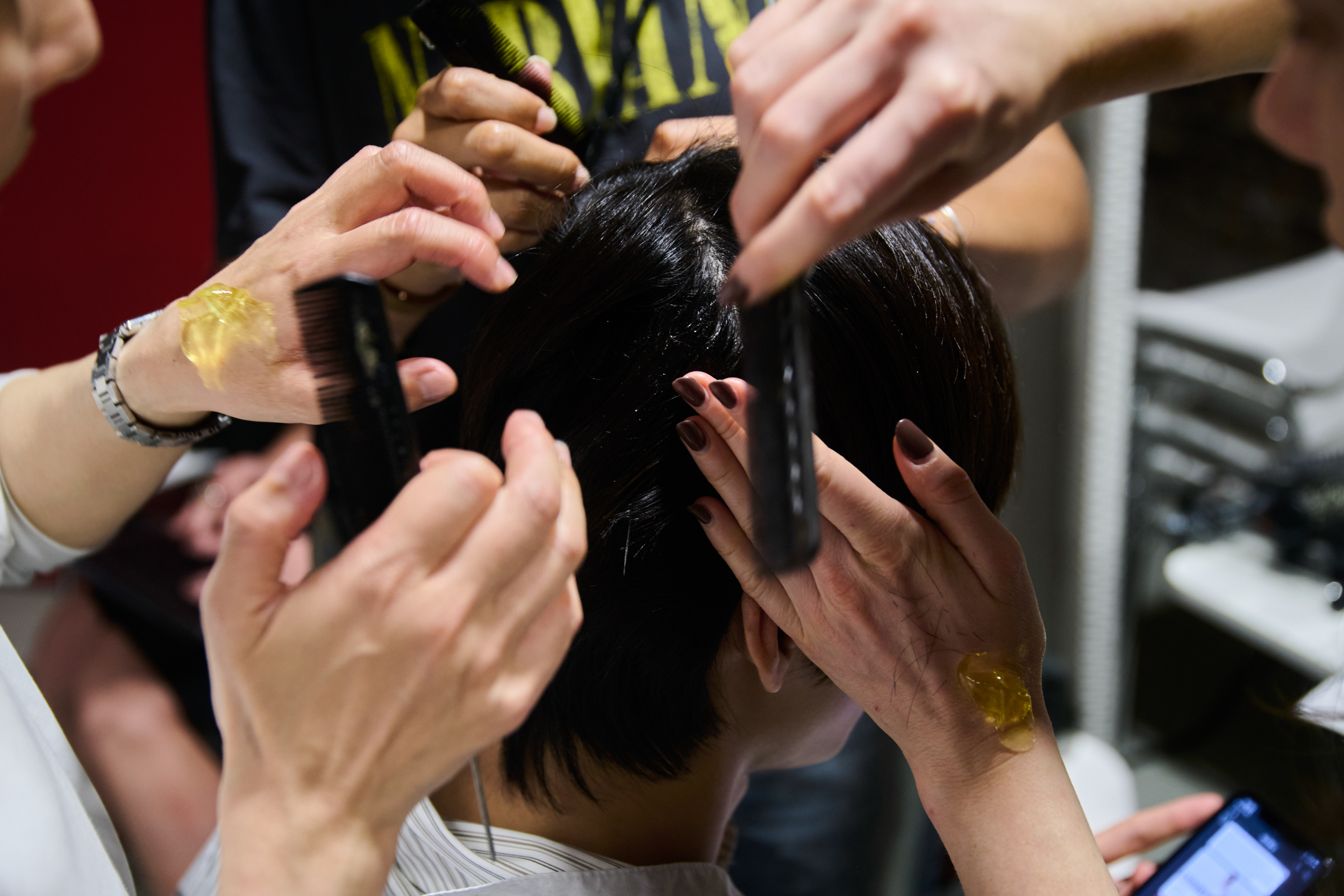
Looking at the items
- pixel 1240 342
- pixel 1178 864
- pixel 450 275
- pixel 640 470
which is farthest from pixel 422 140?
Result: pixel 1240 342

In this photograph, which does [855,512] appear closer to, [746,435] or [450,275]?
[746,435]

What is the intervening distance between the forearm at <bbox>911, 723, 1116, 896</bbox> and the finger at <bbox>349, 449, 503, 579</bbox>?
0.35m

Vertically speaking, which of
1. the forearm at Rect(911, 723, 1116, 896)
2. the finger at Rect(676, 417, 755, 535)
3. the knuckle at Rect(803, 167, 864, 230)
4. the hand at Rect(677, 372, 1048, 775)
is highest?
the knuckle at Rect(803, 167, 864, 230)

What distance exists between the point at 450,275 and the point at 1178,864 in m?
0.80

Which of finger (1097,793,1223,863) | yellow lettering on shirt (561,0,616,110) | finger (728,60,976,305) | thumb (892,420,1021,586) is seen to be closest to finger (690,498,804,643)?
thumb (892,420,1021,586)

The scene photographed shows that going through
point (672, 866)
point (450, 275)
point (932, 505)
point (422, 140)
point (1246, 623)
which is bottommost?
point (1246, 623)

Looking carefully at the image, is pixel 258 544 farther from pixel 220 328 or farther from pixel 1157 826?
pixel 1157 826

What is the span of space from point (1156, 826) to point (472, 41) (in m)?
0.93

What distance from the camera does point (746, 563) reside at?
20.6 inches

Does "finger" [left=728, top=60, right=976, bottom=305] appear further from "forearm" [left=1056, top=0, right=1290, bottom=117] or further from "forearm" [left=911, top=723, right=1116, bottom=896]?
"forearm" [left=911, top=723, right=1116, bottom=896]

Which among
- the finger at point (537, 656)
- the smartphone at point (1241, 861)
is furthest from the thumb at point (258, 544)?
the smartphone at point (1241, 861)

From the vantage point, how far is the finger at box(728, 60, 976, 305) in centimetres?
33

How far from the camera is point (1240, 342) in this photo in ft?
3.95

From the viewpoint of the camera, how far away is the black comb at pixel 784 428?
356mm
